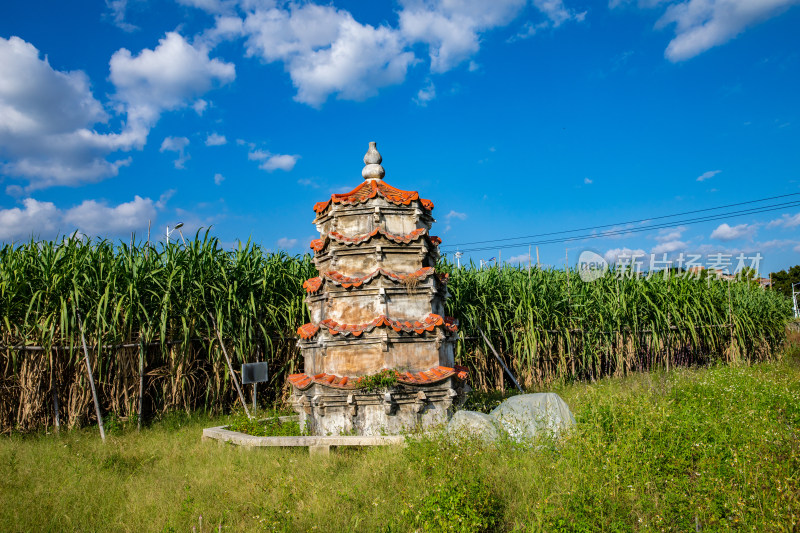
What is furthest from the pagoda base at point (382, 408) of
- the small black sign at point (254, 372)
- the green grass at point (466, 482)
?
the small black sign at point (254, 372)

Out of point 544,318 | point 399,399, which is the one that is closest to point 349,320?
point 399,399

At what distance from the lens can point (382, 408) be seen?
698cm

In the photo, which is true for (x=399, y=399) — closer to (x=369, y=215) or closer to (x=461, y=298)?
(x=369, y=215)

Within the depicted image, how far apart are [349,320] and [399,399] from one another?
1388mm

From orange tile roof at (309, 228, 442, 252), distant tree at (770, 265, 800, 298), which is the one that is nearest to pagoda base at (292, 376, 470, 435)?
orange tile roof at (309, 228, 442, 252)

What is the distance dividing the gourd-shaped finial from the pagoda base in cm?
345

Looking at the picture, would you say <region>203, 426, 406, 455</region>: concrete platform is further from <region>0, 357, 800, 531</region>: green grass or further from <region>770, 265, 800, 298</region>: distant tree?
<region>770, 265, 800, 298</region>: distant tree

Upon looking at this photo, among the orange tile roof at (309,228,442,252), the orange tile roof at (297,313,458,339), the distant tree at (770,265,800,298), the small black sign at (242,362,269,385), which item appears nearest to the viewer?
the orange tile roof at (297,313,458,339)

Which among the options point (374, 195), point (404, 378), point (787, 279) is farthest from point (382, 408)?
point (787, 279)

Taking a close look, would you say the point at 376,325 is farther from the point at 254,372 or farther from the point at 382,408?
the point at 254,372

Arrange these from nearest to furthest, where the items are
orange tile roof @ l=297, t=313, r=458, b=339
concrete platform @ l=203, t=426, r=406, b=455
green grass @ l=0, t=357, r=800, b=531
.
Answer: green grass @ l=0, t=357, r=800, b=531
concrete platform @ l=203, t=426, r=406, b=455
orange tile roof @ l=297, t=313, r=458, b=339

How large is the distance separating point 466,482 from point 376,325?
9.85 ft

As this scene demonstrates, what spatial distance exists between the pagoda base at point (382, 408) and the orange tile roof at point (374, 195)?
9.20 ft

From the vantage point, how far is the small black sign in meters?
8.16
